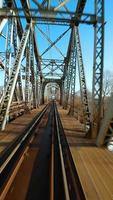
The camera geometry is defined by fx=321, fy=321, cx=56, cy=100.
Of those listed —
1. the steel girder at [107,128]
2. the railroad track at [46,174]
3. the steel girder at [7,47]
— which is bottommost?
the railroad track at [46,174]

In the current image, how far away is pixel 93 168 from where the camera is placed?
8328 millimetres

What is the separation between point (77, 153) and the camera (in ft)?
33.3

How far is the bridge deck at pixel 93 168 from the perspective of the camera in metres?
6.51

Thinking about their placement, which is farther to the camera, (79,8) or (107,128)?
(79,8)

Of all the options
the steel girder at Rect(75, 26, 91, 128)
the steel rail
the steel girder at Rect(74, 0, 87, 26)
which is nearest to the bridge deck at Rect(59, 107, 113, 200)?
the steel rail

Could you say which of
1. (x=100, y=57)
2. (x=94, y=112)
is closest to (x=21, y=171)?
(x=94, y=112)

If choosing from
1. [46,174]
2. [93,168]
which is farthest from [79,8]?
[46,174]

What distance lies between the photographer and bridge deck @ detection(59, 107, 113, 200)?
→ 21.4ft

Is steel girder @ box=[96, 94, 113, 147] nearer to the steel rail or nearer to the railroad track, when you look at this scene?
the railroad track

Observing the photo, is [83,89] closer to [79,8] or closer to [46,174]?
[79,8]

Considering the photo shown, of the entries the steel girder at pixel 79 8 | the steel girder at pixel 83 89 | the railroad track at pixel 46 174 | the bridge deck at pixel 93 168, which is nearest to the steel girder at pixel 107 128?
the bridge deck at pixel 93 168

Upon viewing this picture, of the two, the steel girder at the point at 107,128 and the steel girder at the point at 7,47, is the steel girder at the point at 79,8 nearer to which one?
the steel girder at the point at 7,47

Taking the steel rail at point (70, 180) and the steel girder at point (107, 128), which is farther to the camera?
the steel girder at point (107, 128)

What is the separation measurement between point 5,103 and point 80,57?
254 inches
